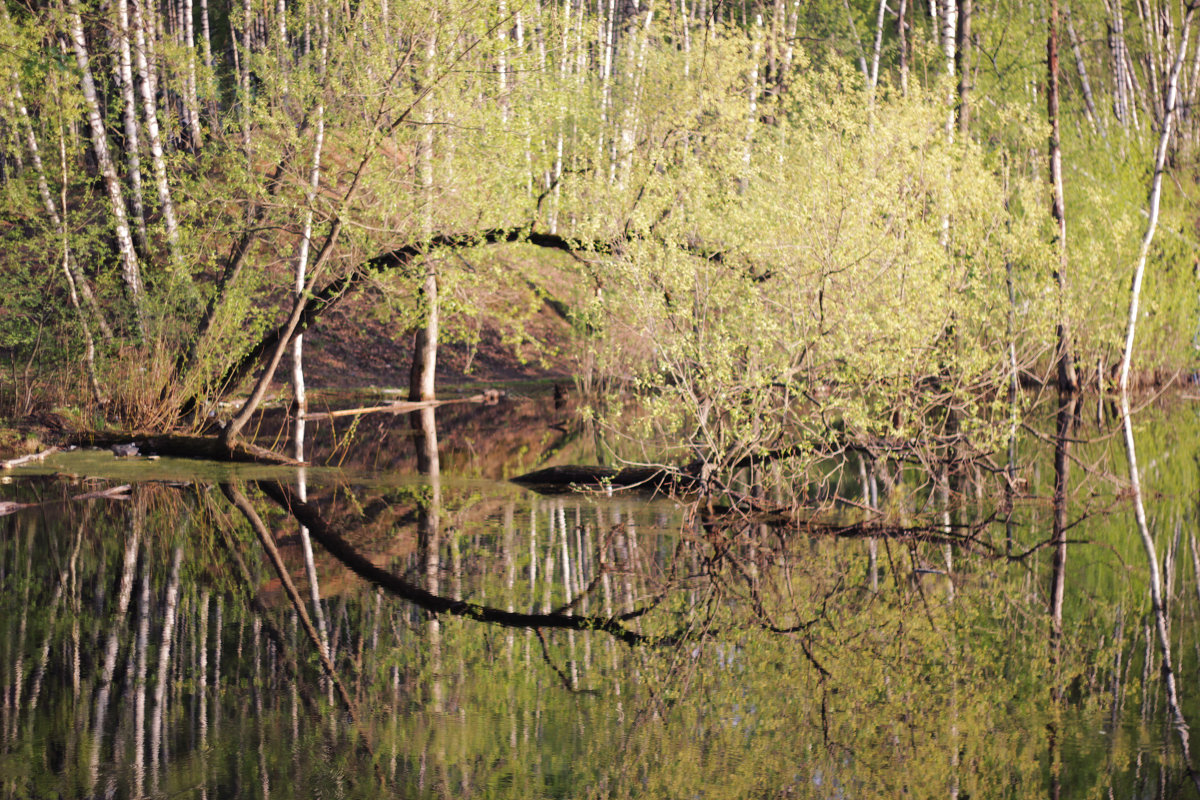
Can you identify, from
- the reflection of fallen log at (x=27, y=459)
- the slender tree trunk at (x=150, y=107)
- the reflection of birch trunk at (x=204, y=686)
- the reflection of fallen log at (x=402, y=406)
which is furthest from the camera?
the reflection of fallen log at (x=402, y=406)

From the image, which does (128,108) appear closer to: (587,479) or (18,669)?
(587,479)

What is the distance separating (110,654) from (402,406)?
15.1 meters

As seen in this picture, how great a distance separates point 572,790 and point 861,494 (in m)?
8.70

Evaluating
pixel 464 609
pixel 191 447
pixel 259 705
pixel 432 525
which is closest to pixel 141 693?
pixel 259 705

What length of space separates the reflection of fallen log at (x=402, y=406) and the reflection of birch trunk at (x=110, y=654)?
363 inches

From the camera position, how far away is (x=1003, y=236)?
1166 cm

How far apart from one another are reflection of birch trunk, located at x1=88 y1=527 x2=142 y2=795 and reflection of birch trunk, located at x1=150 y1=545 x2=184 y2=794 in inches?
8.2

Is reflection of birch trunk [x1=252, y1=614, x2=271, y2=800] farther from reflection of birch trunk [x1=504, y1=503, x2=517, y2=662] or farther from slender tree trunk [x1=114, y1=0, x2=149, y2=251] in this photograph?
slender tree trunk [x1=114, y1=0, x2=149, y2=251]

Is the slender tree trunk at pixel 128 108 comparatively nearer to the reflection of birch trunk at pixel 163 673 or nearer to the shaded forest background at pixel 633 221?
the shaded forest background at pixel 633 221

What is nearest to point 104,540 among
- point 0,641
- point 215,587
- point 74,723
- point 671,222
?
point 215,587

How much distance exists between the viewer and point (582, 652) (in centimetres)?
665

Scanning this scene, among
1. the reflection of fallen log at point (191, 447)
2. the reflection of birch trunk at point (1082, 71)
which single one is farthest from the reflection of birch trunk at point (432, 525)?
the reflection of birch trunk at point (1082, 71)

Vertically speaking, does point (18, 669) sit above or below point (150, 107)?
below

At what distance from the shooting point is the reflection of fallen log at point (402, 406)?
19891 mm
